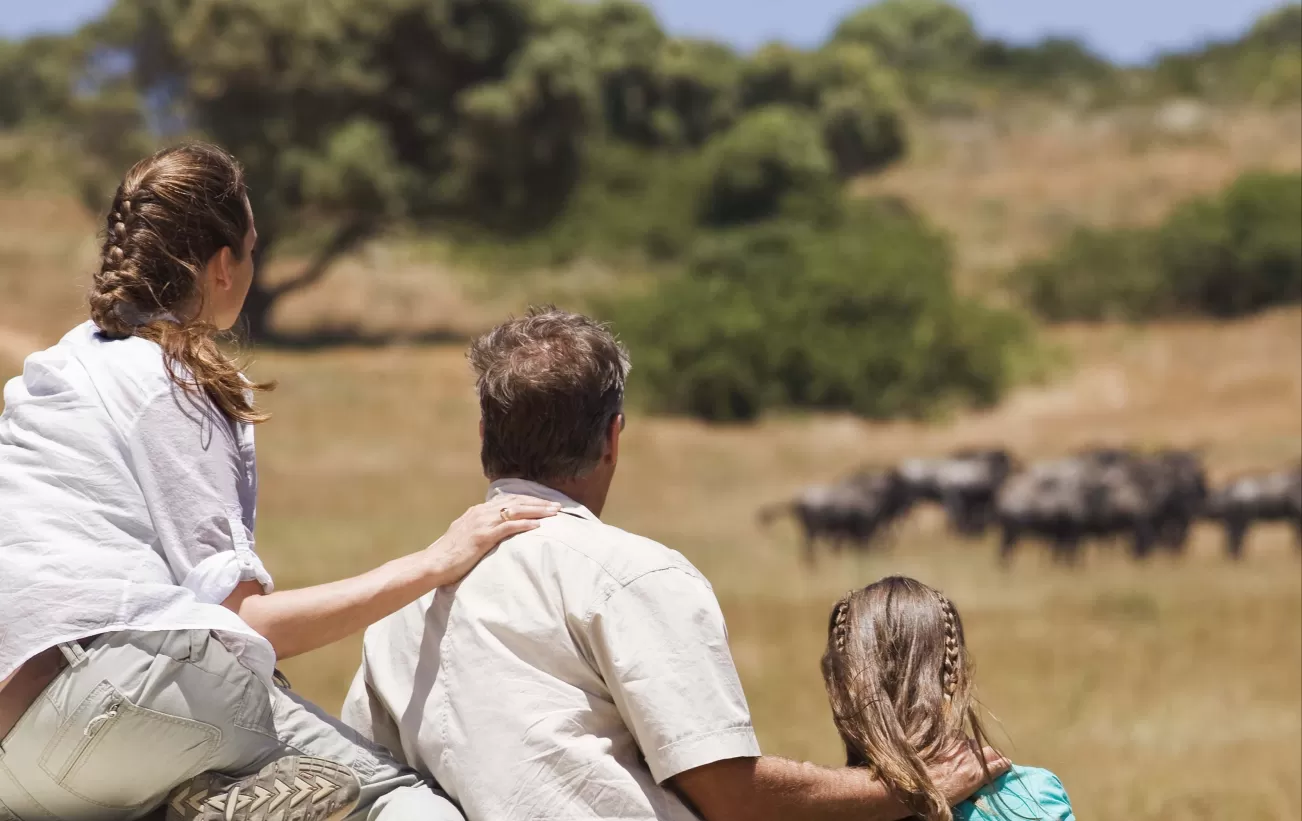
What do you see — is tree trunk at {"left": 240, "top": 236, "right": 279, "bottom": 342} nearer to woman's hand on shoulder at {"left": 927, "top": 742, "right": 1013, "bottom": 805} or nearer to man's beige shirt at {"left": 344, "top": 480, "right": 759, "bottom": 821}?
man's beige shirt at {"left": 344, "top": 480, "right": 759, "bottom": 821}

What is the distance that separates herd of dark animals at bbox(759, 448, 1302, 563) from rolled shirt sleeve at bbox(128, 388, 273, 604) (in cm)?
1672

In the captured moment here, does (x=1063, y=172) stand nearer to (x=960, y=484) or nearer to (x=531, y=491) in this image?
(x=960, y=484)

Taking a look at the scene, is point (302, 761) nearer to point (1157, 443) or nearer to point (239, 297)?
point (239, 297)

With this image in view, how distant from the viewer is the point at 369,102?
3684 cm

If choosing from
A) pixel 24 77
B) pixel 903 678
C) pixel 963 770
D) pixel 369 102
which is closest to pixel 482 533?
pixel 903 678

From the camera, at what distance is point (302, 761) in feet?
8.59

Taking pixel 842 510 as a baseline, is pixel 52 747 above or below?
above

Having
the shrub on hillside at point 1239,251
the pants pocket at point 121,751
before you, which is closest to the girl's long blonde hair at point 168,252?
the pants pocket at point 121,751

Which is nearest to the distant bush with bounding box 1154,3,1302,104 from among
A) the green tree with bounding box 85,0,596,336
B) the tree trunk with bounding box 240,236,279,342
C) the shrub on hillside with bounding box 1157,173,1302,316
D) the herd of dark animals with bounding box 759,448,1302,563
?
the shrub on hillside with bounding box 1157,173,1302,316

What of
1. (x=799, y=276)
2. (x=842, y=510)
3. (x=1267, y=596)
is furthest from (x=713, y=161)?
(x=1267, y=596)

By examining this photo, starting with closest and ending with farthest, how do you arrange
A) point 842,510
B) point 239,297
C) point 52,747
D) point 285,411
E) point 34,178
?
point 52,747
point 239,297
point 842,510
point 285,411
point 34,178

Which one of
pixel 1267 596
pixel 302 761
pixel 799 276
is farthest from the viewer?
pixel 799 276

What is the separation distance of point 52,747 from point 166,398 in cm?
56

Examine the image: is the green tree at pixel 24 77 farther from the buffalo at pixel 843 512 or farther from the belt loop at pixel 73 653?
the belt loop at pixel 73 653
